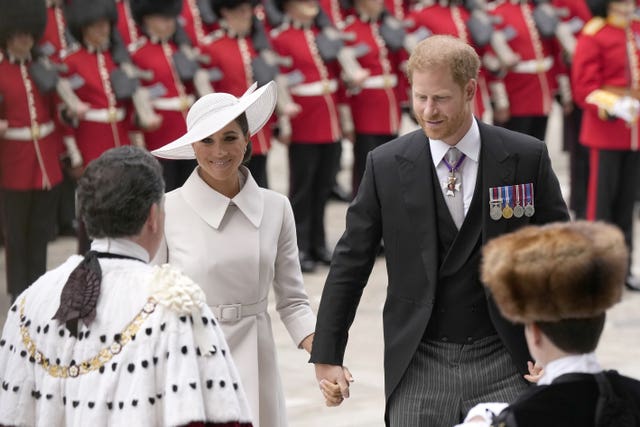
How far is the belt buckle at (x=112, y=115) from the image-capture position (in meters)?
8.29

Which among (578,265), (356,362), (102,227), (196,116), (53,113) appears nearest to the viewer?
(578,265)

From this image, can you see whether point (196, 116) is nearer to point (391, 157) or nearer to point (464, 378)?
point (391, 157)

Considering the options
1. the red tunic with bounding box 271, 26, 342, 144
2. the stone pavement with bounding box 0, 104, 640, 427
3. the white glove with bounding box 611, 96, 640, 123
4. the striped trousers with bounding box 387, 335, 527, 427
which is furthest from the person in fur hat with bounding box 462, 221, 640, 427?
the red tunic with bounding box 271, 26, 342, 144

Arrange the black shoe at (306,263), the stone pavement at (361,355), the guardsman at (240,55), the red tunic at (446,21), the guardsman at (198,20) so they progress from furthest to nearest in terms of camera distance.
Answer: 1. the red tunic at (446,21)
2. the guardsman at (198,20)
3. the black shoe at (306,263)
4. the guardsman at (240,55)
5. the stone pavement at (361,355)

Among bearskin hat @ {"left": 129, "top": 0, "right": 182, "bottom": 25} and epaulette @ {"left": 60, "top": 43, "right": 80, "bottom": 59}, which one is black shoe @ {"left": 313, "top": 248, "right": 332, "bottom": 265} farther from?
epaulette @ {"left": 60, "top": 43, "right": 80, "bottom": 59}

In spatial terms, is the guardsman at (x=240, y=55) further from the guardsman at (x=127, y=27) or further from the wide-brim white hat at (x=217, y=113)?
the wide-brim white hat at (x=217, y=113)

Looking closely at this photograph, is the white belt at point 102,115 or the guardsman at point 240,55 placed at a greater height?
the guardsman at point 240,55

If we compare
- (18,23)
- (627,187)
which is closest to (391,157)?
(18,23)

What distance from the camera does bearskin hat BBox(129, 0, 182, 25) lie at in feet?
28.6

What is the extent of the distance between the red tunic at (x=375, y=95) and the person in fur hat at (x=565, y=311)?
6.74 metres

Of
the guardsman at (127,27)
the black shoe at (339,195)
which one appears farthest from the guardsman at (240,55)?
the black shoe at (339,195)

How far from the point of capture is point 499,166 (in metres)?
4.02

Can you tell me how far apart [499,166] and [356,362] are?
10.9 ft

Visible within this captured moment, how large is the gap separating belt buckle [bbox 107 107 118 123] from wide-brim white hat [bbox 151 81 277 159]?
151 inches
